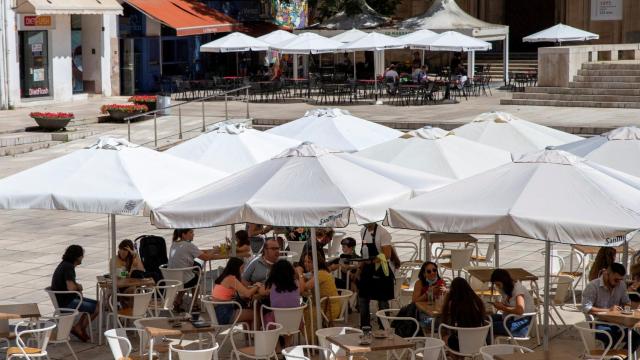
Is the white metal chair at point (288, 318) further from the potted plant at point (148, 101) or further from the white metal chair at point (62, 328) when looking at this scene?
the potted plant at point (148, 101)

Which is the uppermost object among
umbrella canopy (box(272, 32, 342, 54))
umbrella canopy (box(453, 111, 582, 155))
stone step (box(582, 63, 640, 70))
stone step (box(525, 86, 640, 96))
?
umbrella canopy (box(272, 32, 342, 54))

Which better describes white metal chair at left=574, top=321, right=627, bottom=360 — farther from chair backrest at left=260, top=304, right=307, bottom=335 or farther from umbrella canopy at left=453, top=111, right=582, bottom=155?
umbrella canopy at left=453, top=111, right=582, bottom=155

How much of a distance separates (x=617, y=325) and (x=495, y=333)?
1240 mm

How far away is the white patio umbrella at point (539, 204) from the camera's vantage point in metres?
10.1

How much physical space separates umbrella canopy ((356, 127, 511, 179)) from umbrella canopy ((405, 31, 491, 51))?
21.5 metres

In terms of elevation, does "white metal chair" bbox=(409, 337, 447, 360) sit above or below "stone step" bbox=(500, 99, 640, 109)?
below

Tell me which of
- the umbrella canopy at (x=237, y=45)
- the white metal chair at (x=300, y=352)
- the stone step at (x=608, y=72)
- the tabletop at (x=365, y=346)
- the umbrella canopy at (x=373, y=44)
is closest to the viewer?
the white metal chair at (x=300, y=352)

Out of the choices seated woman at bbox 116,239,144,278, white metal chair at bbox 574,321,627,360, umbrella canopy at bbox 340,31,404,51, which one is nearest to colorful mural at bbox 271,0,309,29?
umbrella canopy at bbox 340,31,404,51

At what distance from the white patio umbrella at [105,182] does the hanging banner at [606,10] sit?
36.5m

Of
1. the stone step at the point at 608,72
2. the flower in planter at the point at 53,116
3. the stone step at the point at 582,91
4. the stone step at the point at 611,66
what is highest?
the stone step at the point at 611,66

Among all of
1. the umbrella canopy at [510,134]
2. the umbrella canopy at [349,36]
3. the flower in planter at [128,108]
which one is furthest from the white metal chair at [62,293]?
the umbrella canopy at [349,36]

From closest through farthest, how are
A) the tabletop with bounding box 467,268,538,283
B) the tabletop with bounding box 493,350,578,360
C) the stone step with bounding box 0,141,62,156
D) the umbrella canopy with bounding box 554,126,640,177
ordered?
the tabletop with bounding box 493,350,578,360, the tabletop with bounding box 467,268,538,283, the umbrella canopy with bounding box 554,126,640,177, the stone step with bounding box 0,141,62,156

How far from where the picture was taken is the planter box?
32.1 meters

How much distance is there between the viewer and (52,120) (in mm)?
32094
